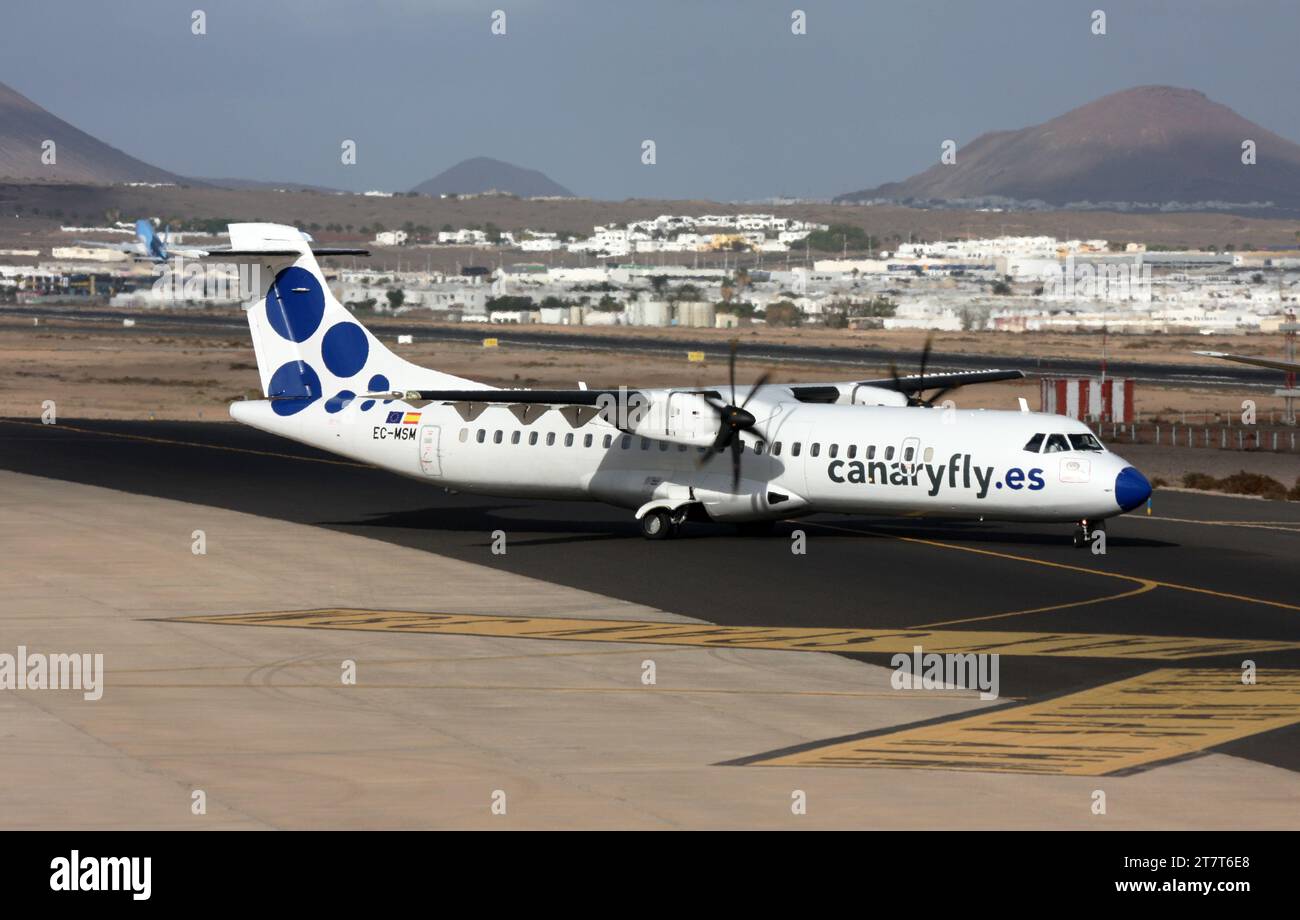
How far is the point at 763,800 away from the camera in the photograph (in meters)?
18.2

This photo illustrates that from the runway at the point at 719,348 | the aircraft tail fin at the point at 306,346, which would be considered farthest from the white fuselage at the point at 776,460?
the runway at the point at 719,348

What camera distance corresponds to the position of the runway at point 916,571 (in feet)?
91.6

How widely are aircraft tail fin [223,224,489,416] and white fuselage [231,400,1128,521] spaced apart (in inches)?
28.7

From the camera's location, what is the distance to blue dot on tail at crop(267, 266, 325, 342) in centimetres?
4372

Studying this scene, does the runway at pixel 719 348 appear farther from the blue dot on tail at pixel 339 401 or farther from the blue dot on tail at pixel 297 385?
the blue dot on tail at pixel 297 385

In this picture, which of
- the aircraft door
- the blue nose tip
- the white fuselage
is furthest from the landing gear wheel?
the blue nose tip

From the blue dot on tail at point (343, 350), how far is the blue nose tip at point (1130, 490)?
716 inches

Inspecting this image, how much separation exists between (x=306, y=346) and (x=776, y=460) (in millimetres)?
12101

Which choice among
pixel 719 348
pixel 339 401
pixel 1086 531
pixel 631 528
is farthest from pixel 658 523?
pixel 719 348
